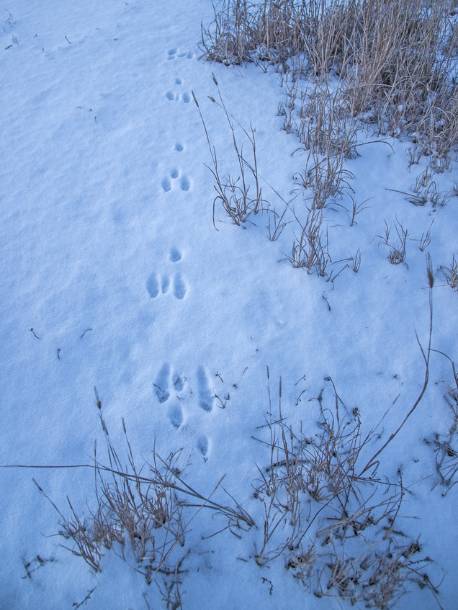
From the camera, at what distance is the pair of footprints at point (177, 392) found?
159cm

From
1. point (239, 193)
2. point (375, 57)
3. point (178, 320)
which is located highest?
point (375, 57)

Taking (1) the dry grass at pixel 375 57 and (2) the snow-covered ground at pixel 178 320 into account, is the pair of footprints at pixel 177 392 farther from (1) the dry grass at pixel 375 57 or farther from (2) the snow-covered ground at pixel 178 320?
(1) the dry grass at pixel 375 57

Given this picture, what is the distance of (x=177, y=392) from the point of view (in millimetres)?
1646

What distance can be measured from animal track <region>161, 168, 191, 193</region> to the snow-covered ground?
10 mm

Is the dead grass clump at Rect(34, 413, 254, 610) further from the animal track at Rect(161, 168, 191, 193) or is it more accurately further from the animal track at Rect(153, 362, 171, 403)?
the animal track at Rect(161, 168, 191, 193)

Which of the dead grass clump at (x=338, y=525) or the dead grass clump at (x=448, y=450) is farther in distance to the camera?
the dead grass clump at (x=448, y=450)

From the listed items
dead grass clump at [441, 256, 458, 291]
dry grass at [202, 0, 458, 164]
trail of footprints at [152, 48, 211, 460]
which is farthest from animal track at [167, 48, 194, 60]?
dead grass clump at [441, 256, 458, 291]

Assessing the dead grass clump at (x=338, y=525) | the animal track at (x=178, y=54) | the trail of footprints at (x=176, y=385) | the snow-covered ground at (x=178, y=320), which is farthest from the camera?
the animal track at (x=178, y=54)

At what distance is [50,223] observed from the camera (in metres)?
2.17

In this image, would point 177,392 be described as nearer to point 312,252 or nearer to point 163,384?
point 163,384

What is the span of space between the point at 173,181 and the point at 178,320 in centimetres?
91

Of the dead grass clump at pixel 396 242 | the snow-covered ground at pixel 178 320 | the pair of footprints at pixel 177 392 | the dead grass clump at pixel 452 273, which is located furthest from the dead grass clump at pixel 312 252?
the pair of footprints at pixel 177 392

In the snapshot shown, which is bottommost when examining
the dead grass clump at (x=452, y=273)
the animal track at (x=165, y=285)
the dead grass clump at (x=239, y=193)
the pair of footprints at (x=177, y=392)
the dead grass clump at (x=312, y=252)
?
the pair of footprints at (x=177, y=392)

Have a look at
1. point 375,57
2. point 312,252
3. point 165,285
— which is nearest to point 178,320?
point 165,285
